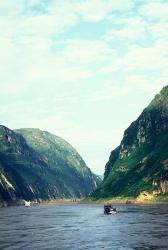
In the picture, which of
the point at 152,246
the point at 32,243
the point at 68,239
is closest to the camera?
the point at 152,246

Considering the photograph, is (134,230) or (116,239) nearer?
(116,239)

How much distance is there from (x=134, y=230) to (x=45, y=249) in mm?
39203

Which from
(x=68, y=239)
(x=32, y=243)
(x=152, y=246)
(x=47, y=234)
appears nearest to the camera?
(x=152, y=246)

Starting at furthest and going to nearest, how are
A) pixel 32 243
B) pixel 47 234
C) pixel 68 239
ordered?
pixel 47 234, pixel 68 239, pixel 32 243

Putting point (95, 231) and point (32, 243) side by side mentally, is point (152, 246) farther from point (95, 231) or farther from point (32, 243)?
point (95, 231)

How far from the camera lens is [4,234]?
12150 cm

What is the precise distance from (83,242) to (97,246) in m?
7.81

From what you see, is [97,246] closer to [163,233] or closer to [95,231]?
[163,233]

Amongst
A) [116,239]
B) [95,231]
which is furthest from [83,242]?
[95,231]

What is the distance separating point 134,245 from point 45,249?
16.2 m

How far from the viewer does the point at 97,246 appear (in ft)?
304

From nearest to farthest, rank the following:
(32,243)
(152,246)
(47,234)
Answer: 1. (152,246)
2. (32,243)
3. (47,234)

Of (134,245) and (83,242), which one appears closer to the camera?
(134,245)

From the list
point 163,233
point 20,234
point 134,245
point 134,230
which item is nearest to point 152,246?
point 134,245
